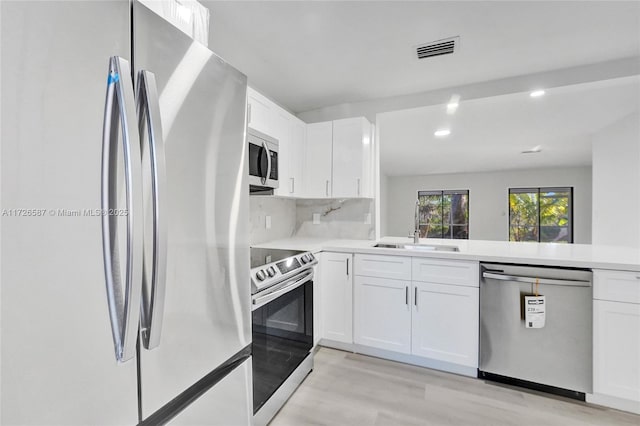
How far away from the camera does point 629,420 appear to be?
1.72 meters

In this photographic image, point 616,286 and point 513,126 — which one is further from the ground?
point 513,126

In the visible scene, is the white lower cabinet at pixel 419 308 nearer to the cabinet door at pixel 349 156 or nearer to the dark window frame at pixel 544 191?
the cabinet door at pixel 349 156

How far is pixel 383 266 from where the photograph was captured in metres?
2.40

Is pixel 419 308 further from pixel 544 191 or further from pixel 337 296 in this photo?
pixel 544 191

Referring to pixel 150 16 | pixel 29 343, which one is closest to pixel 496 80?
pixel 150 16

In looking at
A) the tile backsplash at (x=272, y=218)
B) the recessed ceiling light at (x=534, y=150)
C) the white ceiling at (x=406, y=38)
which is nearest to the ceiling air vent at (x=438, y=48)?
the white ceiling at (x=406, y=38)

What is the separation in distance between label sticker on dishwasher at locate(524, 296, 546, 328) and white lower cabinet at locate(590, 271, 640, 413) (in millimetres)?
275

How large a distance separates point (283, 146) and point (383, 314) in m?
1.71

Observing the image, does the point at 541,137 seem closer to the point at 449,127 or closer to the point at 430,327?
A: the point at 449,127

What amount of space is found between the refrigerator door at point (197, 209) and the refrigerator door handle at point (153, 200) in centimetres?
6

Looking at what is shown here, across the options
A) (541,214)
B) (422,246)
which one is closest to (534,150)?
(541,214)

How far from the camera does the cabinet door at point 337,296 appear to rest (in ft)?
8.26

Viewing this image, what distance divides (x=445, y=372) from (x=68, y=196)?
2.56m

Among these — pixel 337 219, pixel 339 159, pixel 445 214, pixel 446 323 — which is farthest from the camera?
pixel 445 214
